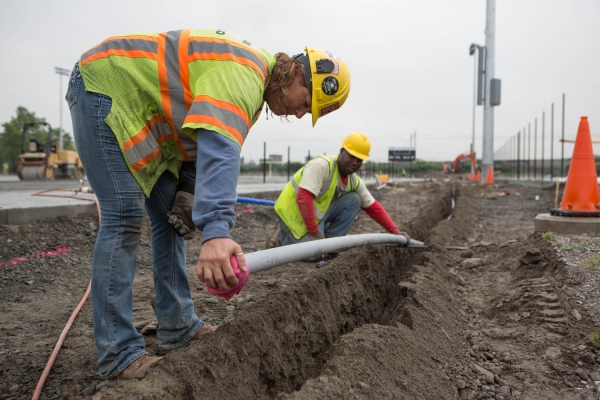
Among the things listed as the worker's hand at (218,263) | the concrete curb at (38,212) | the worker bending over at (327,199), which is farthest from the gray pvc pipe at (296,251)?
the concrete curb at (38,212)

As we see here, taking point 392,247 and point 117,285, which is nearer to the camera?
point 117,285

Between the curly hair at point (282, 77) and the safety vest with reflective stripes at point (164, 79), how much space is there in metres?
0.04

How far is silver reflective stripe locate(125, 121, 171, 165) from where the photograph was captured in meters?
1.98

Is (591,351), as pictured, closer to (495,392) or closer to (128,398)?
(495,392)

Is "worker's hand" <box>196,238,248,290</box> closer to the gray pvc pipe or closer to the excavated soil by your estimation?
the gray pvc pipe

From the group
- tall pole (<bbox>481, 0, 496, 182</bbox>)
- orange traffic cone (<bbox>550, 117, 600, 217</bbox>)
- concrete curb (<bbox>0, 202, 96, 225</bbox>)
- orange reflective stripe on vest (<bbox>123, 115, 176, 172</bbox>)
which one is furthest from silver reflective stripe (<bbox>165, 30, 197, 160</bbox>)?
tall pole (<bbox>481, 0, 496, 182</bbox>)

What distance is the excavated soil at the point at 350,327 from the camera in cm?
203

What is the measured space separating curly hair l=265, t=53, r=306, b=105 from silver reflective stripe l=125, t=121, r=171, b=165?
50 cm

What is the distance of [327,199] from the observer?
4891mm

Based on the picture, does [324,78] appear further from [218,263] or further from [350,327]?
[350,327]

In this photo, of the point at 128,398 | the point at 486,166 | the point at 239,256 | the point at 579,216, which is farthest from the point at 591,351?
the point at 486,166

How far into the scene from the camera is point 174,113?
76.3 inches

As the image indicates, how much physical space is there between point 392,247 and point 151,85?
3.43 metres

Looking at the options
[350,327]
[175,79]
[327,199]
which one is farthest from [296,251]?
[327,199]
